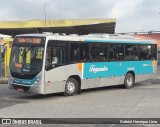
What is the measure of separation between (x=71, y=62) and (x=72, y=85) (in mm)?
953

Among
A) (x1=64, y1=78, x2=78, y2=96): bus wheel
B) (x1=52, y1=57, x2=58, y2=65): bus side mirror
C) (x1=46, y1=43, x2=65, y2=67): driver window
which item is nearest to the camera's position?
(x1=46, y1=43, x2=65, y2=67): driver window

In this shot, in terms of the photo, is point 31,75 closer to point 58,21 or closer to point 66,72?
point 66,72

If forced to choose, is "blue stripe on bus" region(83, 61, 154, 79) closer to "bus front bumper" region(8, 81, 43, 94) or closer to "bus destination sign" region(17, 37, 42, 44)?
"bus destination sign" region(17, 37, 42, 44)

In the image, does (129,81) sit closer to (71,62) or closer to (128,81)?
(128,81)

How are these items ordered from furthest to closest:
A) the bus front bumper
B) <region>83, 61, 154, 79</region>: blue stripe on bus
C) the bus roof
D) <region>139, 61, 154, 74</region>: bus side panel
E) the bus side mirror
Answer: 1. <region>139, 61, 154, 74</region>: bus side panel
2. <region>83, 61, 154, 79</region>: blue stripe on bus
3. the bus roof
4. the bus side mirror
5. the bus front bumper

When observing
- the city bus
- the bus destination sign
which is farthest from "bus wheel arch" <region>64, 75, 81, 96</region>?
the bus destination sign

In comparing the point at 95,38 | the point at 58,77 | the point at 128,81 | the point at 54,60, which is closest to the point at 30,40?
the point at 54,60

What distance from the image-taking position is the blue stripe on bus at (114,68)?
16922 millimetres

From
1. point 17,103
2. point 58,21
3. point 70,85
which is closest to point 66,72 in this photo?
point 70,85

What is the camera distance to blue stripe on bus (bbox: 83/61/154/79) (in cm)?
1692

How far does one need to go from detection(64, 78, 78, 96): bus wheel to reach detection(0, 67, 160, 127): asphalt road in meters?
0.27

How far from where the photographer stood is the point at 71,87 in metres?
16.0

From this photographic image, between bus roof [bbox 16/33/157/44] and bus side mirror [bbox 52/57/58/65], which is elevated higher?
bus roof [bbox 16/33/157/44]

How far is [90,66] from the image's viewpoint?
1692cm
